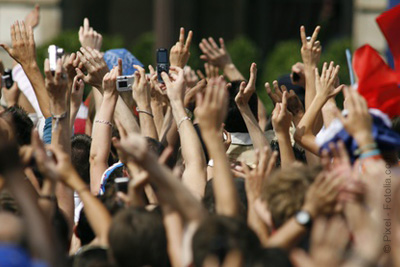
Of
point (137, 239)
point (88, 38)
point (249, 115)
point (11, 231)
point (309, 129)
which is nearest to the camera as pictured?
point (11, 231)

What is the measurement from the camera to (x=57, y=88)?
180 inches

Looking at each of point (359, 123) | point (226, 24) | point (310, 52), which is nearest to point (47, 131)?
point (310, 52)

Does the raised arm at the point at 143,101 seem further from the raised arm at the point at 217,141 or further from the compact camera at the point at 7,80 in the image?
the compact camera at the point at 7,80

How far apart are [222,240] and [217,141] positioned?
61 centimetres

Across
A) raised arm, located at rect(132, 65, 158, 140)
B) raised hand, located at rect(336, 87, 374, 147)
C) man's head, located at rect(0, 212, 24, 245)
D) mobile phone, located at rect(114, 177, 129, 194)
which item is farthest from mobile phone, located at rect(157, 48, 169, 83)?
man's head, located at rect(0, 212, 24, 245)

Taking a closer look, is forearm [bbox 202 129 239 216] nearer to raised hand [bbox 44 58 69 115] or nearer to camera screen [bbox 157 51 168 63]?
raised hand [bbox 44 58 69 115]

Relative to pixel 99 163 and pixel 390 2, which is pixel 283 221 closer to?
pixel 99 163

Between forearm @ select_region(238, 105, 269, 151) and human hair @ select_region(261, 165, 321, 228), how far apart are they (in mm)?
1258

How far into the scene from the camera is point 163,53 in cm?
540

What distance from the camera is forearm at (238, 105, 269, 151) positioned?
4.95m

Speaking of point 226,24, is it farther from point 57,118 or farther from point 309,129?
point 57,118

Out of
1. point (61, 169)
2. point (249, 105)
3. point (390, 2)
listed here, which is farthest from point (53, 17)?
point (61, 169)

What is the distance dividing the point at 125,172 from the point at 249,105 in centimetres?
127

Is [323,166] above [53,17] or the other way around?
above
